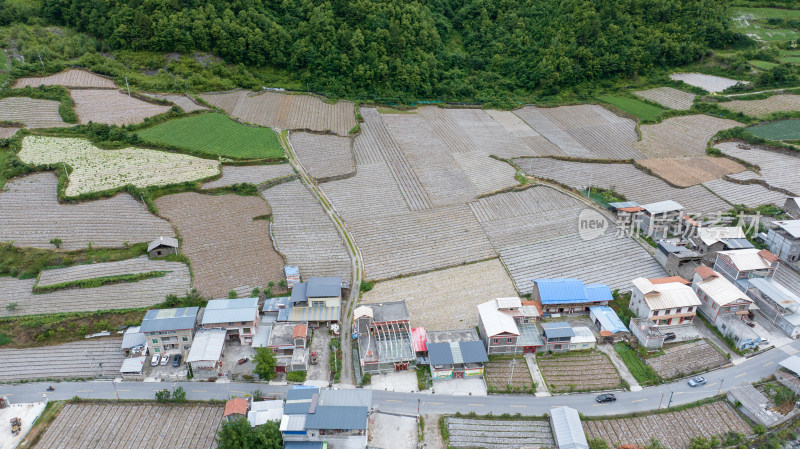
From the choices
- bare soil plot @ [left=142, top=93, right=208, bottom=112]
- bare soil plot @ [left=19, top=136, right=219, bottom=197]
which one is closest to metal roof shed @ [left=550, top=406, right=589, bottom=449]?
bare soil plot @ [left=19, top=136, right=219, bottom=197]

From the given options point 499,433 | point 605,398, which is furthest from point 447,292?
point 605,398

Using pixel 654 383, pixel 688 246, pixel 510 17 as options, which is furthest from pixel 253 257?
pixel 510 17

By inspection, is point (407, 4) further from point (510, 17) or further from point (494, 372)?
point (494, 372)

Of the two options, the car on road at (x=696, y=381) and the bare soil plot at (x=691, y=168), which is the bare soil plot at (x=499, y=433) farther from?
the bare soil plot at (x=691, y=168)

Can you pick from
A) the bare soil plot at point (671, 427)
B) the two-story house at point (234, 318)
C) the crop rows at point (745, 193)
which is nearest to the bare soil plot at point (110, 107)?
the two-story house at point (234, 318)

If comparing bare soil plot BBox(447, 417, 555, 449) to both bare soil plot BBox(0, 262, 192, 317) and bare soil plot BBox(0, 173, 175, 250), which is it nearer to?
bare soil plot BBox(0, 262, 192, 317)
